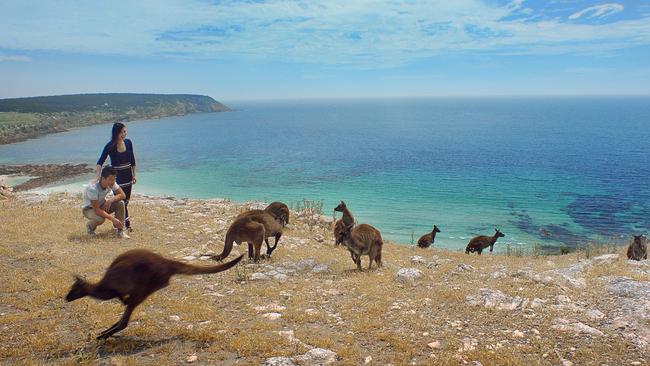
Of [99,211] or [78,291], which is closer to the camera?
[78,291]

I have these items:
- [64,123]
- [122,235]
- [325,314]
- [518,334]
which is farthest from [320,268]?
[64,123]

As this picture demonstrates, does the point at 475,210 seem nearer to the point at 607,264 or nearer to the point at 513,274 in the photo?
the point at 607,264

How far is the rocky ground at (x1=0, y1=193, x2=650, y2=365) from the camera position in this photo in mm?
5438

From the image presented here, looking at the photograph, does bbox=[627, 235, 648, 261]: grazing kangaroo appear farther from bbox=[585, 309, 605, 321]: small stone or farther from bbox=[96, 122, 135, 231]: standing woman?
bbox=[96, 122, 135, 231]: standing woman

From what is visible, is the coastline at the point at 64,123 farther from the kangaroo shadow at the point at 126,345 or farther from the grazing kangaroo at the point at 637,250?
the grazing kangaroo at the point at 637,250

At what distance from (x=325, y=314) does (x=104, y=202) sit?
25.0 ft

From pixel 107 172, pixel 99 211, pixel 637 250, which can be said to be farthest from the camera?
pixel 637 250

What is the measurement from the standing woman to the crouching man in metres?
0.35

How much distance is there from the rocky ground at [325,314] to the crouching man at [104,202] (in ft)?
2.35

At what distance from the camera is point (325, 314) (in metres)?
6.97

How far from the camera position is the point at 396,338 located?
596cm

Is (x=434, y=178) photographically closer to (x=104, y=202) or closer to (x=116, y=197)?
(x=116, y=197)

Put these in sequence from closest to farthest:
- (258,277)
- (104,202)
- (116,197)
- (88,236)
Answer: (258,277) → (104,202) → (116,197) → (88,236)

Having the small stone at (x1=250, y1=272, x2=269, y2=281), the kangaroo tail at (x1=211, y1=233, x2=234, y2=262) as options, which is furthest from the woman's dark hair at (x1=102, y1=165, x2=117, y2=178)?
the small stone at (x1=250, y1=272, x2=269, y2=281)
